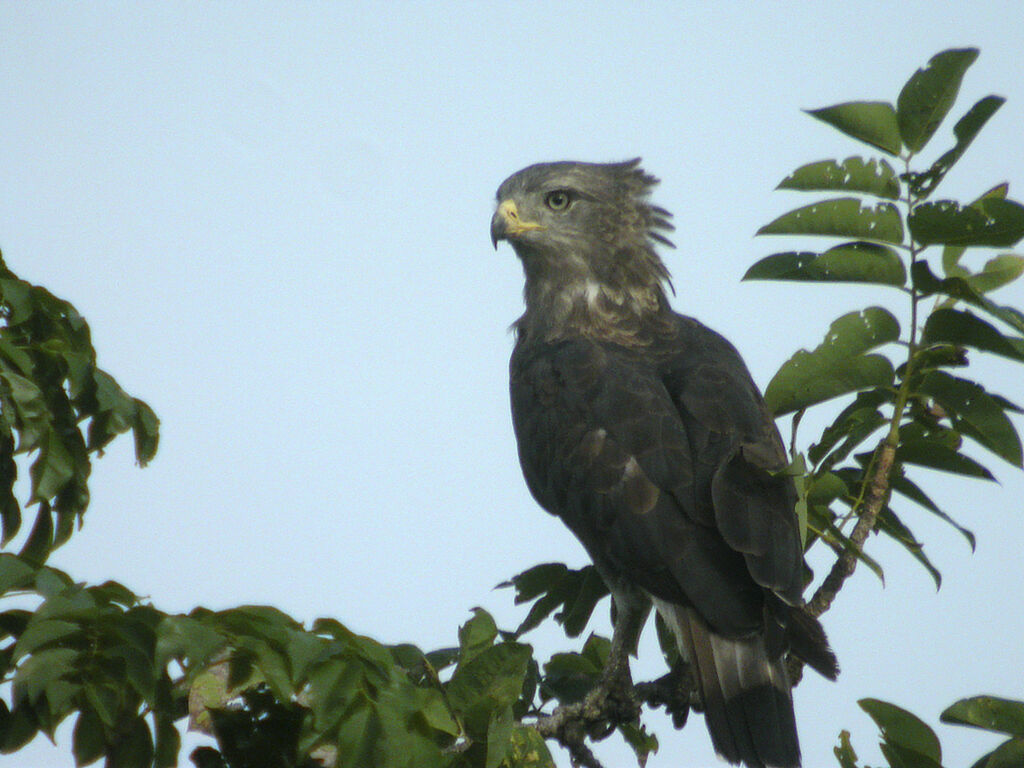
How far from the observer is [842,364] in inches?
159

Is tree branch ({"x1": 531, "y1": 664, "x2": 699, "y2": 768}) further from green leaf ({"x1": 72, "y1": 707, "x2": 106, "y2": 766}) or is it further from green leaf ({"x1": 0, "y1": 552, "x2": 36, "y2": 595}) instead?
green leaf ({"x1": 0, "y1": 552, "x2": 36, "y2": 595})

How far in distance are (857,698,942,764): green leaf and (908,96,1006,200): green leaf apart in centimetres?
183

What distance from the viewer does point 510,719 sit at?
9.53 ft

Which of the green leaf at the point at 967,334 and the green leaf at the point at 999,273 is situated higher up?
the green leaf at the point at 999,273

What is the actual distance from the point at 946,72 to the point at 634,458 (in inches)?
81.0

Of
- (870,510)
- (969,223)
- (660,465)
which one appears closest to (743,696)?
(870,510)

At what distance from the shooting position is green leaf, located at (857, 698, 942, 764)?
316 cm

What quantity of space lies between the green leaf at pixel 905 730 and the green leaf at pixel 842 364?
1.29 metres

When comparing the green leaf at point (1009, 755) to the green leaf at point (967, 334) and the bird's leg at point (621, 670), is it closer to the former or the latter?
the green leaf at point (967, 334)

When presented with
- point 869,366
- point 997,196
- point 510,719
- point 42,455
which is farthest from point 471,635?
point 997,196

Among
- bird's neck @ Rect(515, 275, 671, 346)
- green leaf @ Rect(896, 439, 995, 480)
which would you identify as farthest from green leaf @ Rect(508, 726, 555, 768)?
bird's neck @ Rect(515, 275, 671, 346)

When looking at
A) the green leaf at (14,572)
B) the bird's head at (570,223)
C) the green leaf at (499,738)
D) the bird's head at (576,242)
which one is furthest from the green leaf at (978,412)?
the green leaf at (14,572)

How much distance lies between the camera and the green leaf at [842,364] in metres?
3.99

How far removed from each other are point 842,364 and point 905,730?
1391 millimetres
